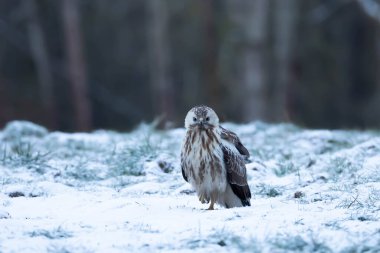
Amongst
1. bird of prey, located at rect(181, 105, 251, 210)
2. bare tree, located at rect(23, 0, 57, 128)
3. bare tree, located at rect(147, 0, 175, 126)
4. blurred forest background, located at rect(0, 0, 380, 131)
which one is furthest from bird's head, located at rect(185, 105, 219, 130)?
bare tree, located at rect(23, 0, 57, 128)

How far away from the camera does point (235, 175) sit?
782cm

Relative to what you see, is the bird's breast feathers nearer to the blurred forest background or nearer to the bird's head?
the bird's head

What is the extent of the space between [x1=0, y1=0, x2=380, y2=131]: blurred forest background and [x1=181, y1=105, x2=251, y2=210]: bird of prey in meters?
21.0

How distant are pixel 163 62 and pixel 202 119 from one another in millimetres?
22937

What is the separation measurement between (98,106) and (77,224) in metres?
32.0

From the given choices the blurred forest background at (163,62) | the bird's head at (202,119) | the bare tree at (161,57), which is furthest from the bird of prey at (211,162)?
the bare tree at (161,57)

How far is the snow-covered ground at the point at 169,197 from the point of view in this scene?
5977 mm

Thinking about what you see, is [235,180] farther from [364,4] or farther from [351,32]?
[351,32]

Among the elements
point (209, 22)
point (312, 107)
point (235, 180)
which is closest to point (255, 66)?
point (209, 22)

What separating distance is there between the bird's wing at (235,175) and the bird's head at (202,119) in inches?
10.2

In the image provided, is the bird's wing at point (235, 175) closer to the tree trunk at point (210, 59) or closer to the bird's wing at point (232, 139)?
the bird's wing at point (232, 139)

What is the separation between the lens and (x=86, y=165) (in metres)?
9.84

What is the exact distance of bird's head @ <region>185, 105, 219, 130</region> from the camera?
771cm

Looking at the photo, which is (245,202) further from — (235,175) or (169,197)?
(169,197)
